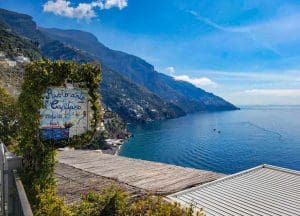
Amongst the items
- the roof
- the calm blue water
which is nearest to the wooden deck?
the roof

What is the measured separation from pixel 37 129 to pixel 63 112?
566 millimetres

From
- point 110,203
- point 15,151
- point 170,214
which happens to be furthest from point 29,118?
point 170,214

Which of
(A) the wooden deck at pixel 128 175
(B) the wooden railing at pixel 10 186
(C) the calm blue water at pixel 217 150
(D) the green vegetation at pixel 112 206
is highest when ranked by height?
(B) the wooden railing at pixel 10 186

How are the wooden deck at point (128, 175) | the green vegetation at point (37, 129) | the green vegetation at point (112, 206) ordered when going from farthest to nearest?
1. the wooden deck at point (128, 175)
2. the green vegetation at point (112, 206)
3. the green vegetation at point (37, 129)

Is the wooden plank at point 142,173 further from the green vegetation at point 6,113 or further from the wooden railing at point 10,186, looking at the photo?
the green vegetation at point 6,113

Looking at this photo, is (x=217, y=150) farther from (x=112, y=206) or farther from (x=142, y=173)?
(x=112, y=206)

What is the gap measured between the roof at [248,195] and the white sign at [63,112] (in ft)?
11.5

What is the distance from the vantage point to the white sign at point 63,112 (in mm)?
6305

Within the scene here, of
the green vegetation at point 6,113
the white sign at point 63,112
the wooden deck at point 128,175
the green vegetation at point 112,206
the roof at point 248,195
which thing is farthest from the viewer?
the green vegetation at point 6,113

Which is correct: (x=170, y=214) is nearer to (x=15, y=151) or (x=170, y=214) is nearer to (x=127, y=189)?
(x=15, y=151)

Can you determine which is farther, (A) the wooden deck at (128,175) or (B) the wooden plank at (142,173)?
(B) the wooden plank at (142,173)

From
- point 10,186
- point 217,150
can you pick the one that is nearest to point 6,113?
point 10,186

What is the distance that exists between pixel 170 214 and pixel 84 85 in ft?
9.71

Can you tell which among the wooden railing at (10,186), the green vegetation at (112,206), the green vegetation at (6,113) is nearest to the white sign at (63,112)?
the wooden railing at (10,186)
